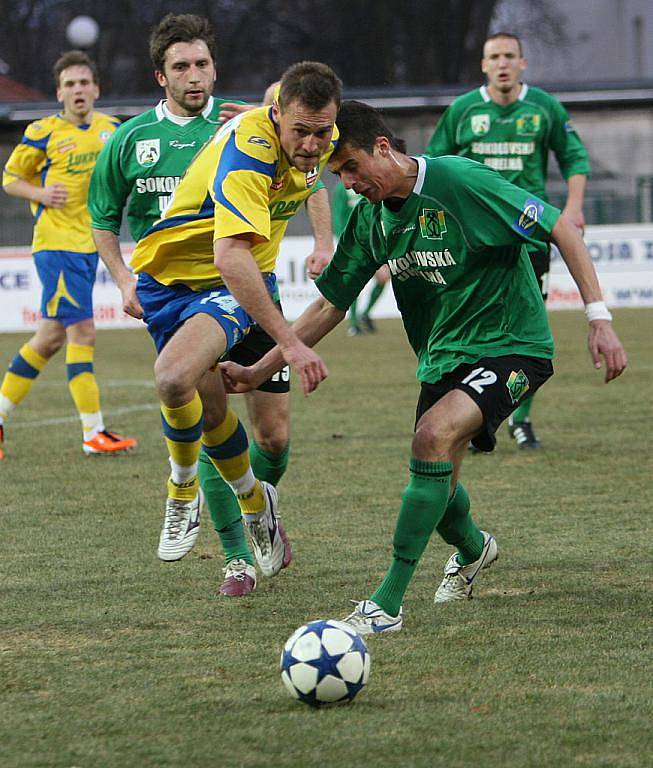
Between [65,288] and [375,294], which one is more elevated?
[65,288]

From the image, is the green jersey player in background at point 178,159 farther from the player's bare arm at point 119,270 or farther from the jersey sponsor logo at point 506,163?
the jersey sponsor logo at point 506,163

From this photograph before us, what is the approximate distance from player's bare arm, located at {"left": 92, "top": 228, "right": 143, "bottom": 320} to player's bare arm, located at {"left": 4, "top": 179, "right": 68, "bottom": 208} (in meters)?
3.13

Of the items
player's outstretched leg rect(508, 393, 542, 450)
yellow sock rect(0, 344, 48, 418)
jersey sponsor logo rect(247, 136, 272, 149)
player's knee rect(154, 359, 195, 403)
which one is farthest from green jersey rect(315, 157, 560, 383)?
yellow sock rect(0, 344, 48, 418)

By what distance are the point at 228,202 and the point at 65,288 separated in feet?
15.1

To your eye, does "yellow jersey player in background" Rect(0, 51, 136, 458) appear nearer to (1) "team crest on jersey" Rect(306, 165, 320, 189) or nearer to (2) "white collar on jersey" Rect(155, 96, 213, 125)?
(2) "white collar on jersey" Rect(155, 96, 213, 125)

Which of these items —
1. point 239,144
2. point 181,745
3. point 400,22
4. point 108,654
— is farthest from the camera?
point 400,22

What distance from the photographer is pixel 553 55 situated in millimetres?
38969

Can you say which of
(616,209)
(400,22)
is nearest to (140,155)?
(616,209)

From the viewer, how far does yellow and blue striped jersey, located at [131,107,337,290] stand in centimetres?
467

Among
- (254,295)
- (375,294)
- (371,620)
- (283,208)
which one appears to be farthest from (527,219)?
(375,294)

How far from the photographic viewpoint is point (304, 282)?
19.9m

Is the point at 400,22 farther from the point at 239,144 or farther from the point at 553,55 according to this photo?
the point at 239,144

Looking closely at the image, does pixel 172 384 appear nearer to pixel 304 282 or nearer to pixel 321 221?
pixel 321 221

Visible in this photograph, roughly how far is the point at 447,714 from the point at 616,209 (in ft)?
66.5
